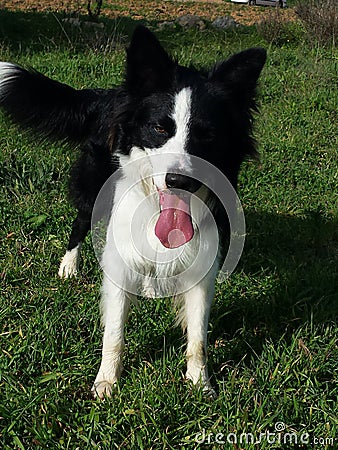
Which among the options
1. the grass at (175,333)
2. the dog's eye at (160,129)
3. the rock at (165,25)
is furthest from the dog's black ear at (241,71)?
the rock at (165,25)

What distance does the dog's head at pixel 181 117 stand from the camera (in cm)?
228

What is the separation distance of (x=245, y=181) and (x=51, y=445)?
3.03 m

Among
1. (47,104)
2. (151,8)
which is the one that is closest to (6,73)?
(47,104)

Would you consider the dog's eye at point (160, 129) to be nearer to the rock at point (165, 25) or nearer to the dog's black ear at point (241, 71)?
the dog's black ear at point (241, 71)

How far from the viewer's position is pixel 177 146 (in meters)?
2.25

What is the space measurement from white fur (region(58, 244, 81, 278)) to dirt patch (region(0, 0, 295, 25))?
40.3 ft

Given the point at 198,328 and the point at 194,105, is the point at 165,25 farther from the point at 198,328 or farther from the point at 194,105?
the point at 198,328

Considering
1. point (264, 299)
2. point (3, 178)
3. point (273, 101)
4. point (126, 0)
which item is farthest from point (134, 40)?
point (126, 0)

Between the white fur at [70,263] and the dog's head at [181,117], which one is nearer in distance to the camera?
the dog's head at [181,117]

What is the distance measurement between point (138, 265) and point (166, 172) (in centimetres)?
57

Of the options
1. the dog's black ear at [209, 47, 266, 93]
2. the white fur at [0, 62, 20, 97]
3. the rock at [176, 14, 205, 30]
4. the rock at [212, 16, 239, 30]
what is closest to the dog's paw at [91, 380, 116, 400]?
the dog's black ear at [209, 47, 266, 93]

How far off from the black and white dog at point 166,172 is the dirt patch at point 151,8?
12748 mm

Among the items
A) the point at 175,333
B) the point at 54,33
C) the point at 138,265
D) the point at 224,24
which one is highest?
the point at 138,265

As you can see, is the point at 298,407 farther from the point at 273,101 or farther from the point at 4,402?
the point at 273,101
